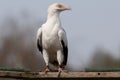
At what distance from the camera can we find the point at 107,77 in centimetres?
1322

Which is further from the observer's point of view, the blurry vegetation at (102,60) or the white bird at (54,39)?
the blurry vegetation at (102,60)

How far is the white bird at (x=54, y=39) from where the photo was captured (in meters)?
14.9

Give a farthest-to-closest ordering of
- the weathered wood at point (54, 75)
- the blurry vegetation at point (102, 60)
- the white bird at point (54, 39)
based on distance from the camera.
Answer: the blurry vegetation at point (102, 60) < the white bird at point (54, 39) < the weathered wood at point (54, 75)

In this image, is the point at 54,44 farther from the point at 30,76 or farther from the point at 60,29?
the point at 30,76

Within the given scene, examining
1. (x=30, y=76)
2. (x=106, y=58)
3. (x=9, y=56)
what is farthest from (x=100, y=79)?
(x=106, y=58)

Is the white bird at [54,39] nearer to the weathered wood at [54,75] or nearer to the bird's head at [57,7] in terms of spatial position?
the bird's head at [57,7]

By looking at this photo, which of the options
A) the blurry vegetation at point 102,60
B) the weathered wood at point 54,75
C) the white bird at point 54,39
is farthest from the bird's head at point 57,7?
the blurry vegetation at point 102,60

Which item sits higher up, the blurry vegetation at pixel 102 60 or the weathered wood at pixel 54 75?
the weathered wood at pixel 54 75

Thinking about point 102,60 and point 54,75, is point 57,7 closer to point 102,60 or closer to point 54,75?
point 54,75

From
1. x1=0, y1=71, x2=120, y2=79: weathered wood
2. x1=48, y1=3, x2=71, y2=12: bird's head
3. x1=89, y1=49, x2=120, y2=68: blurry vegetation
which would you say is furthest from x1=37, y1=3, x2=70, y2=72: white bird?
x1=89, y1=49, x2=120, y2=68: blurry vegetation

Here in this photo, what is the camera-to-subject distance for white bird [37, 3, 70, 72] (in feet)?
48.8

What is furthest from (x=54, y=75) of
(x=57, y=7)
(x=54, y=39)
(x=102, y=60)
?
(x=102, y=60)

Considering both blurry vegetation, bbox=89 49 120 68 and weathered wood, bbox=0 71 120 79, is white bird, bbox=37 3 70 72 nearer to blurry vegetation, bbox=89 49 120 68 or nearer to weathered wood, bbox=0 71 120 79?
weathered wood, bbox=0 71 120 79

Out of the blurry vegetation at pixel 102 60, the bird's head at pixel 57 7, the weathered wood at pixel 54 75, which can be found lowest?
the blurry vegetation at pixel 102 60
